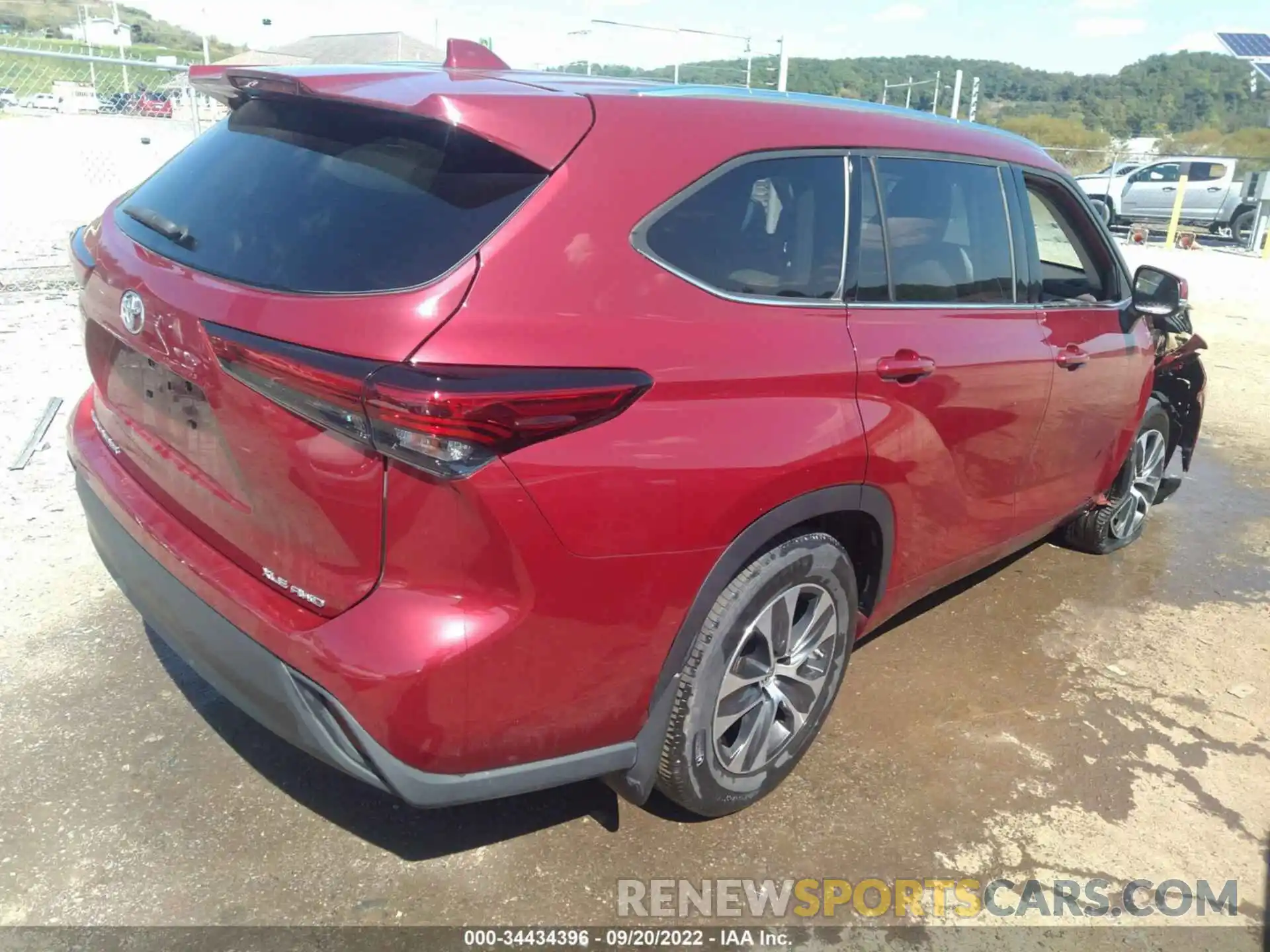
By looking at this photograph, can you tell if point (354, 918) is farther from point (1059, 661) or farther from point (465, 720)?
point (1059, 661)

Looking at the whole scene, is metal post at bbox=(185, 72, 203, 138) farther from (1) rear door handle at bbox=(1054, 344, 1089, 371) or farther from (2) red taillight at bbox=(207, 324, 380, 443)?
(1) rear door handle at bbox=(1054, 344, 1089, 371)

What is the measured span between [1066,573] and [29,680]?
4.23 meters

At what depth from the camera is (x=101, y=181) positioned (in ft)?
32.6

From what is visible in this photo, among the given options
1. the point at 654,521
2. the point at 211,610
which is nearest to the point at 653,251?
the point at 654,521

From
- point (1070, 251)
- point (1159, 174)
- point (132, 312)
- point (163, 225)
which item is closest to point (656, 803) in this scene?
point (132, 312)

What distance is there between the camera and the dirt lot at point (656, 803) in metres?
2.34

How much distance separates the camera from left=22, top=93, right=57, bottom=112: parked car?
10.2 meters

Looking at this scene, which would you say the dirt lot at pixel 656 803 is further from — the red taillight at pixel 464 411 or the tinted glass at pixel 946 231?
the tinted glass at pixel 946 231

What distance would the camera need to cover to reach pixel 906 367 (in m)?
2.57

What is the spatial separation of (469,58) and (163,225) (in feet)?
2.90

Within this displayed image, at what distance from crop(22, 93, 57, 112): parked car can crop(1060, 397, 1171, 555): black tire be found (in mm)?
11246

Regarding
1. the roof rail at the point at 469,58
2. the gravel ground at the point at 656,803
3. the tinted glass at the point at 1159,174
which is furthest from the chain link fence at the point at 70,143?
the tinted glass at the point at 1159,174

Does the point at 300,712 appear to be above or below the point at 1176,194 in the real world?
above

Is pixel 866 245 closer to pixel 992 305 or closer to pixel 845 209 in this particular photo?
pixel 845 209
